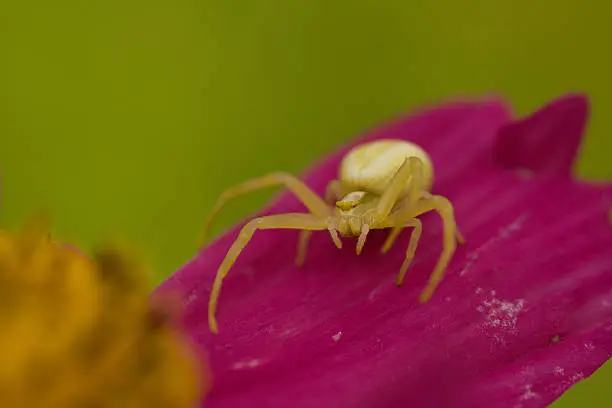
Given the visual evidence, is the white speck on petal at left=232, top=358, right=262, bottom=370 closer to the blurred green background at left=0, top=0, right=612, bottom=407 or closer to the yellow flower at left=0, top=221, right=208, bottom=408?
the yellow flower at left=0, top=221, right=208, bottom=408

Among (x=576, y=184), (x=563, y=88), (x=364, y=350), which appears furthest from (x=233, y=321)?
(x=563, y=88)

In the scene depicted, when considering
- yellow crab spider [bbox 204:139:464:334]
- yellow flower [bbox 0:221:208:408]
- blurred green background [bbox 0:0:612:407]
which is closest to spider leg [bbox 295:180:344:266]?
yellow crab spider [bbox 204:139:464:334]

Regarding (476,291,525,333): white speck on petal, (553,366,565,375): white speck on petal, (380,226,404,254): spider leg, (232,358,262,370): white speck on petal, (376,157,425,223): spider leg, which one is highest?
(376,157,425,223): spider leg

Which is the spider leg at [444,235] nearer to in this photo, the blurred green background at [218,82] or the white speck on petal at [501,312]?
the white speck on petal at [501,312]

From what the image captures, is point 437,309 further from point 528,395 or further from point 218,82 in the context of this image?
point 218,82

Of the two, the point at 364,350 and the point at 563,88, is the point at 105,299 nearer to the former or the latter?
the point at 364,350

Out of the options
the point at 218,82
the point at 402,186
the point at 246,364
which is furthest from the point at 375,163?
the point at 218,82

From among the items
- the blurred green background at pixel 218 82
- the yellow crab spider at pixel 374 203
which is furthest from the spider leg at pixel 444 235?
the blurred green background at pixel 218 82
